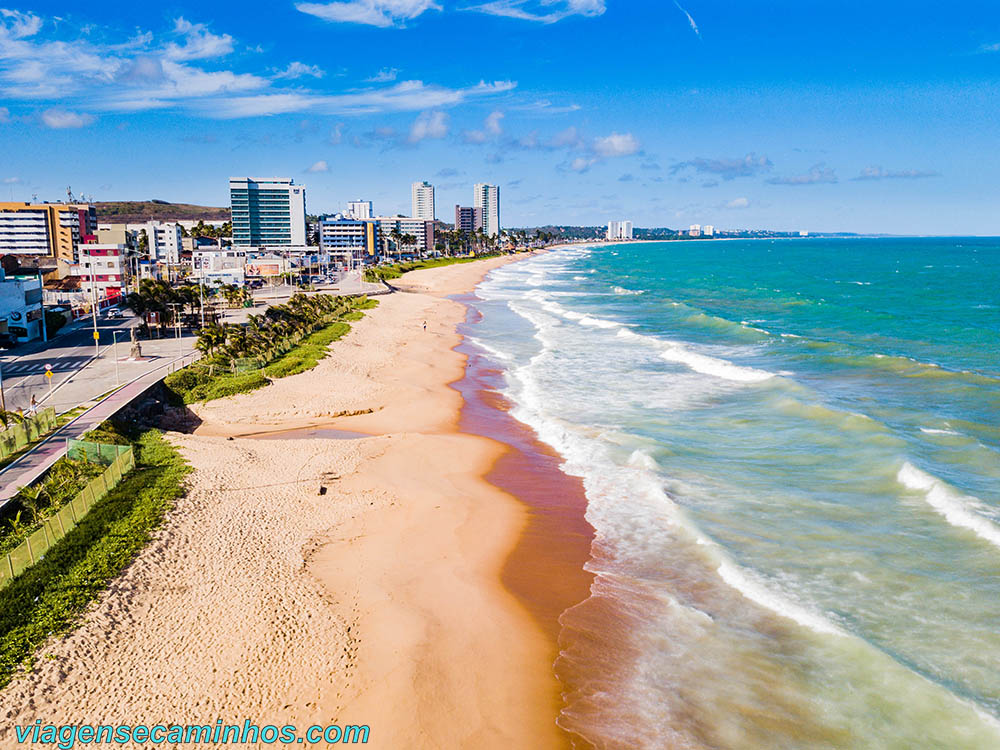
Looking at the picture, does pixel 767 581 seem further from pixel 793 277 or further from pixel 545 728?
pixel 793 277

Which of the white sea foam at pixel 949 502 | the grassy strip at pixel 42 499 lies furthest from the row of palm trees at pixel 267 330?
the white sea foam at pixel 949 502

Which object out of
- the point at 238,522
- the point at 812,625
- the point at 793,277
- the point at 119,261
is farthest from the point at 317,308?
the point at 793,277

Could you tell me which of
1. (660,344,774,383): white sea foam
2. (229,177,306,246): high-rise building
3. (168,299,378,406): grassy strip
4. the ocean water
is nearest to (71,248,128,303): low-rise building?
(168,299,378,406): grassy strip

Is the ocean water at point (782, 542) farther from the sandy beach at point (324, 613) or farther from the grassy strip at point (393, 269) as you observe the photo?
the grassy strip at point (393, 269)

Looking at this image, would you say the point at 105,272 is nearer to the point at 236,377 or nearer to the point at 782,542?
the point at 236,377

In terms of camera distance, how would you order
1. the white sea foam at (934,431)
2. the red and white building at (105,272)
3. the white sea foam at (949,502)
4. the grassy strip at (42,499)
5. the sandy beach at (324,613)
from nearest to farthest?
1. the sandy beach at (324,613)
2. the grassy strip at (42,499)
3. the white sea foam at (949,502)
4. the white sea foam at (934,431)
5. the red and white building at (105,272)

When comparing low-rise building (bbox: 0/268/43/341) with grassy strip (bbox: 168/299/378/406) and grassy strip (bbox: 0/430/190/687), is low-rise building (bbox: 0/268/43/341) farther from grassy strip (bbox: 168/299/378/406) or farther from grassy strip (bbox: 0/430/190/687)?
grassy strip (bbox: 0/430/190/687)

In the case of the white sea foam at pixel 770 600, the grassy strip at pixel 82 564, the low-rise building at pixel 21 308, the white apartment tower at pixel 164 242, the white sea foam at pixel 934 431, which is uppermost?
the white apartment tower at pixel 164 242
